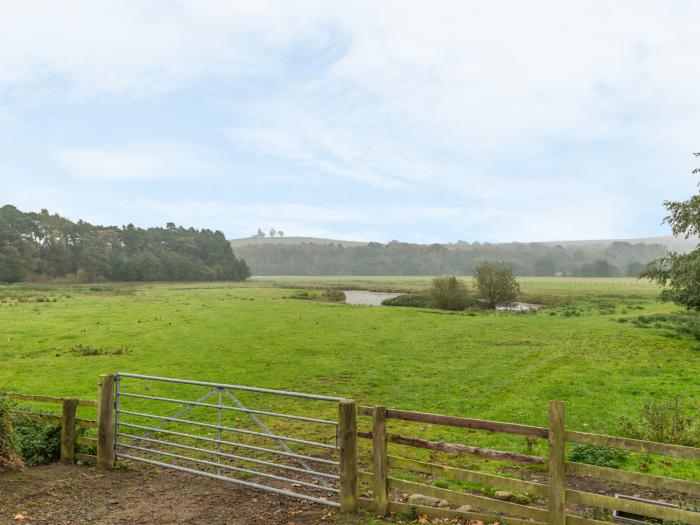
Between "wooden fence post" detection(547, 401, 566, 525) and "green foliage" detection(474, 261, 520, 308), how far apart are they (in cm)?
6037

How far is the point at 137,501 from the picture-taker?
32.0 feet

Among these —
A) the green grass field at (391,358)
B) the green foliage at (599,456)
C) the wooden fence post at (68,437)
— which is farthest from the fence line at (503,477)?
the green grass field at (391,358)

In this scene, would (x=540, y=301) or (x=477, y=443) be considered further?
(x=540, y=301)

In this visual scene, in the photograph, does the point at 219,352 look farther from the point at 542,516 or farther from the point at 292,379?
the point at 542,516

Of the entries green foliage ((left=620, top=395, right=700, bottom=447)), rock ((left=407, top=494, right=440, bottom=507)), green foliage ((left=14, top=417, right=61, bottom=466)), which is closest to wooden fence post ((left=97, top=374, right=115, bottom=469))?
green foliage ((left=14, top=417, right=61, bottom=466))

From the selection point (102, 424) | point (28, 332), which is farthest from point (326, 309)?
point (102, 424)

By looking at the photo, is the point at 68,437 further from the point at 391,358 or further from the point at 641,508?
the point at 391,358

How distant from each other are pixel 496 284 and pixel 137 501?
60.5 metres

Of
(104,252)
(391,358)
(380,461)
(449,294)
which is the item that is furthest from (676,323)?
(104,252)

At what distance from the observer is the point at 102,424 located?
11242mm

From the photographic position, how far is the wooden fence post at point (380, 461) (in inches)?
338

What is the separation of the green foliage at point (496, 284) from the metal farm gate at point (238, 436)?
5010cm

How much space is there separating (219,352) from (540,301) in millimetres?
63407

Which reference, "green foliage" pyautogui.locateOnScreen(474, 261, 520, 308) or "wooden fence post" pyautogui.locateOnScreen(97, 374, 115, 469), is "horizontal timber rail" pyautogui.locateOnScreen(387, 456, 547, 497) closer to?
"wooden fence post" pyautogui.locateOnScreen(97, 374, 115, 469)
